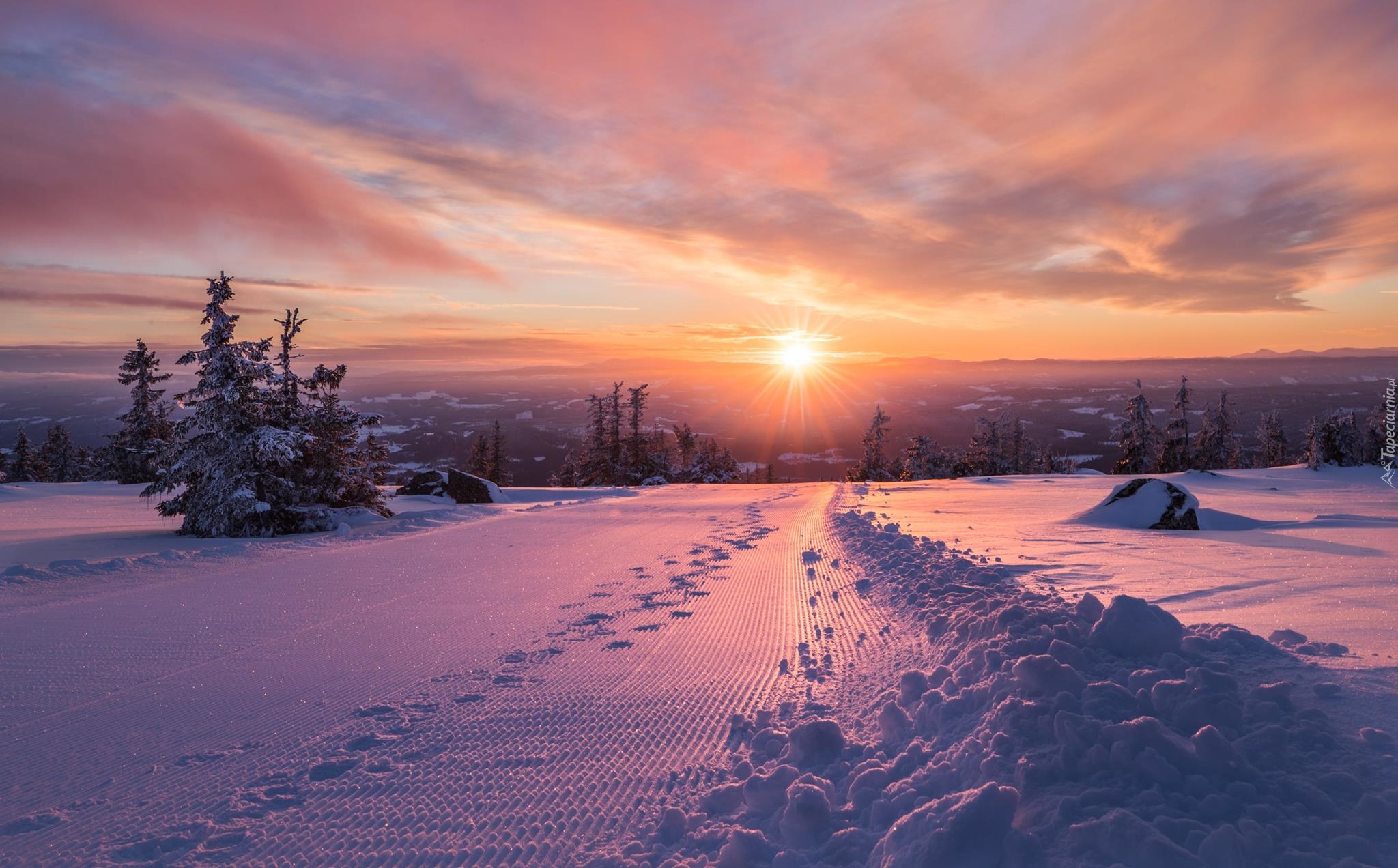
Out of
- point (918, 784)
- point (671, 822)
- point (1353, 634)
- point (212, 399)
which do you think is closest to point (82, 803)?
point (671, 822)

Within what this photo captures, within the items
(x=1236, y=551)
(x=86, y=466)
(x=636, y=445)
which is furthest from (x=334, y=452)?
(x=86, y=466)

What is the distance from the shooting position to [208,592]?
730 cm

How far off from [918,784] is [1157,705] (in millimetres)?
1317

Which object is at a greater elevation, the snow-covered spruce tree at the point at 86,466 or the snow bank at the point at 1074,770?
the snow bank at the point at 1074,770

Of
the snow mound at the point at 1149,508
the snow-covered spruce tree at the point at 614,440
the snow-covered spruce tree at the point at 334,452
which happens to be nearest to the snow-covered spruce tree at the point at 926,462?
the snow-covered spruce tree at the point at 614,440

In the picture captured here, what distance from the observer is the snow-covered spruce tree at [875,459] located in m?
53.6

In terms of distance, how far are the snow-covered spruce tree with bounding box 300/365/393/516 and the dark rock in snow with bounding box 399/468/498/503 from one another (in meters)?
6.29

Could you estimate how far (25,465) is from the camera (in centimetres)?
4438

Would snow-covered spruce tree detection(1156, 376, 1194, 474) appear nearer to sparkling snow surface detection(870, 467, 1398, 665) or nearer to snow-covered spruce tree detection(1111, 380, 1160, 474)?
snow-covered spruce tree detection(1111, 380, 1160, 474)

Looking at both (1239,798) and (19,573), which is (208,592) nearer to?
(19,573)

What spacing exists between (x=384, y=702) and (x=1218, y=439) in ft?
201

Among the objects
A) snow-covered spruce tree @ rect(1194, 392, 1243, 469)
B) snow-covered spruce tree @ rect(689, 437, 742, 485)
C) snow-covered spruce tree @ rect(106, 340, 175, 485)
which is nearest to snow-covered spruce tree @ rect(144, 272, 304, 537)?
snow-covered spruce tree @ rect(106, 340, 175, 485)

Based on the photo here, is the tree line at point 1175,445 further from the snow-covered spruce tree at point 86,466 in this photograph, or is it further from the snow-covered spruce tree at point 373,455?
the snow-covered spruce tree at point 86,466

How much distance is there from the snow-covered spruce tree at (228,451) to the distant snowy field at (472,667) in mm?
1152
